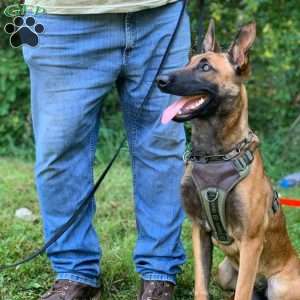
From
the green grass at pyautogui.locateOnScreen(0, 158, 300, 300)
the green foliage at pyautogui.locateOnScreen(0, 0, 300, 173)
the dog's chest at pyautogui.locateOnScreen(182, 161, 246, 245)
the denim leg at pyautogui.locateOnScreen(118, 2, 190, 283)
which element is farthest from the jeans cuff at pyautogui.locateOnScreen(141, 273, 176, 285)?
the green foliage at pyautogui.locateOnScreen(0, 0, 300, 173)

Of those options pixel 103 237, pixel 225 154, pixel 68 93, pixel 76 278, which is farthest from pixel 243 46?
pixel 103 237

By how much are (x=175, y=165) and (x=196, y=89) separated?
0.61m

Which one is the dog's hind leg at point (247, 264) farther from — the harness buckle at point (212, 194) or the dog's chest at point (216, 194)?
the harness buckle at point (212, 194)

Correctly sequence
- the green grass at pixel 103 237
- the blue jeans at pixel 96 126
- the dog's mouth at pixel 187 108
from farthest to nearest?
the green grass at pixel 103 237 → the blue jeans at pixel 96 126 → the dog's mouth at pixel 187 108

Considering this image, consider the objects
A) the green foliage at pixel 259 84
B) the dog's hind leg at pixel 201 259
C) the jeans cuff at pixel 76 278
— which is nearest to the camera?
the dog's hind leg at pixel 201 259

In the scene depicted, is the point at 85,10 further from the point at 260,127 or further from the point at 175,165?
the point at 260,127

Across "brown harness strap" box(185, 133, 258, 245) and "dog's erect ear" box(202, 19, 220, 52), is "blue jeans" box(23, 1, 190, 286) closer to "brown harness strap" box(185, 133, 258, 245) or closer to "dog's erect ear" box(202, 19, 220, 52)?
"dog's erect ear" box(202, 19, 220, 52)

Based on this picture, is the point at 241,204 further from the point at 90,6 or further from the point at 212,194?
the point at 90,6

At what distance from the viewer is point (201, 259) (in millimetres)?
3721

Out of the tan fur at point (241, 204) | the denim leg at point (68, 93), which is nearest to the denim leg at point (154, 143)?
the denim leg at point (68, 93)

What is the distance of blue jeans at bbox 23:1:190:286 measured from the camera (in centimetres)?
353

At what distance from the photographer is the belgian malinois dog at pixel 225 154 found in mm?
3381

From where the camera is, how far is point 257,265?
11.7 ft

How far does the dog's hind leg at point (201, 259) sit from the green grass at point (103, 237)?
18.9 inches
